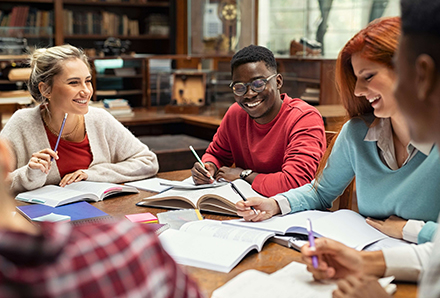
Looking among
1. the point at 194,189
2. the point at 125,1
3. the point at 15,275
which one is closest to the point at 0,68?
the point at 125,1

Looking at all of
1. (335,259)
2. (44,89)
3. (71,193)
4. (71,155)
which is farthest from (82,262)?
(44,89)

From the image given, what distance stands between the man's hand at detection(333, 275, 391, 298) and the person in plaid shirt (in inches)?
14.7

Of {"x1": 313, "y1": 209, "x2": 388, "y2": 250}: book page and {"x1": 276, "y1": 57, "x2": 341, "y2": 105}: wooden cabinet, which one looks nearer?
{"x1": 313, "y1": 209, "x2": 388, "y2": 250}: book page

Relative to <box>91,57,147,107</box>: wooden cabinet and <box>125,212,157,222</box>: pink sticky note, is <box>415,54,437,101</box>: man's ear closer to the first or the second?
<box>125,212,157,222</box>: pink sticky note

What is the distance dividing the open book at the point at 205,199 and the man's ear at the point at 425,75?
0.98 m

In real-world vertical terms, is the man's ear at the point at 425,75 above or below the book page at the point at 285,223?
above

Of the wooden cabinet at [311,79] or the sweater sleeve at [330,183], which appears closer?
the sweater sleeve at [330,183]

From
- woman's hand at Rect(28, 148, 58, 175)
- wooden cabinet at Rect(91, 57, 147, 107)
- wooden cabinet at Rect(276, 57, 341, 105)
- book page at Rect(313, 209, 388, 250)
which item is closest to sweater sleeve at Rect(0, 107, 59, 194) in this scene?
woman's hand at Rect(28, 148, 58, 175)

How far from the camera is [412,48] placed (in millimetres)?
754

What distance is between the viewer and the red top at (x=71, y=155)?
2252 mm

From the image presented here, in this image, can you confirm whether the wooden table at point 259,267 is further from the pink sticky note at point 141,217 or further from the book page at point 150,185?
the book page at point 150,185

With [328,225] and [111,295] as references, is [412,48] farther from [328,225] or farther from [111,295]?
[328,225]

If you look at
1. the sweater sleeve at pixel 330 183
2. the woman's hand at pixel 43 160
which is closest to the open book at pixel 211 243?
the sweater sleeve at pixel 330 183

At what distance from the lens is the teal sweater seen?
1.41m
